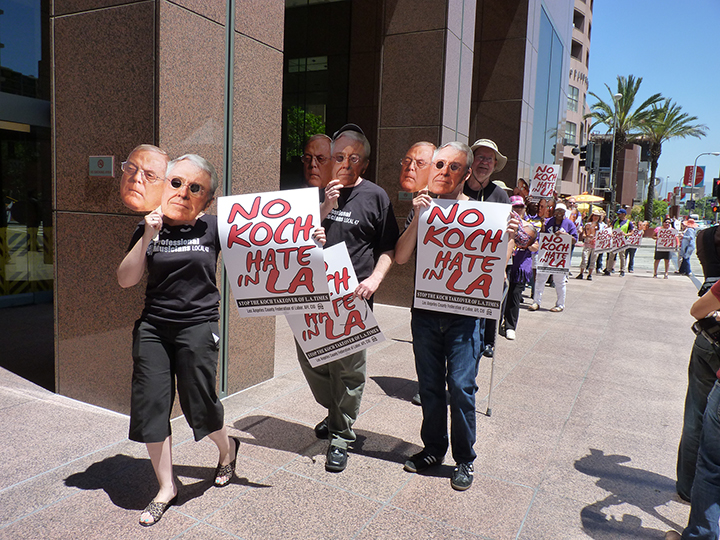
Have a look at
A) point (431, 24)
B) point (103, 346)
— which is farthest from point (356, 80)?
point (103, 346)

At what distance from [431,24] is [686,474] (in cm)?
782

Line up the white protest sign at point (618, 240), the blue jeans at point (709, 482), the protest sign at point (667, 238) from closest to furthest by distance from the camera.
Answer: the blue jeans at point (709, 482)
the protest sign at point (667, 238)
the white protest sign at point (618, 240)

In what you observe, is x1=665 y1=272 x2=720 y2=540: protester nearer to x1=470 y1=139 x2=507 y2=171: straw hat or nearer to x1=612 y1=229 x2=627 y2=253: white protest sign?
x1=470 y1=139 x2=507 y2=171: straw hat

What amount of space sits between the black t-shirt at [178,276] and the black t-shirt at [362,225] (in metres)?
0.87

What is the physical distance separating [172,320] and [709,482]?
8.91ft

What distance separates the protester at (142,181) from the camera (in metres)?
2.96

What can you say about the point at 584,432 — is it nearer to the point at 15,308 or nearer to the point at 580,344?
the point at 580,344

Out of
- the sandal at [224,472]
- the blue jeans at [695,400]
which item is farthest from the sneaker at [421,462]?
the blue jeans at [695,400]

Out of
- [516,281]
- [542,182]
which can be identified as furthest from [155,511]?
[542,182]

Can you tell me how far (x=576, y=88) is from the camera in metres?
64.7

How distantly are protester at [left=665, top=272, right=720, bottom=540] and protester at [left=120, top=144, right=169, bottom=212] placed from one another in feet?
8.85

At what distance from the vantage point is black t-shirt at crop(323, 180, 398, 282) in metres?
3.60

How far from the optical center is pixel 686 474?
3.32 metres

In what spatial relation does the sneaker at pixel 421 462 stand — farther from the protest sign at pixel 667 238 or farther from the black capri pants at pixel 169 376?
the protest sign at pixel 667 238
